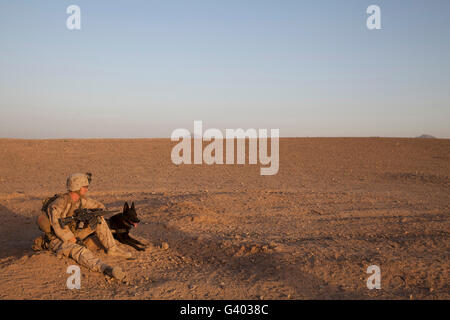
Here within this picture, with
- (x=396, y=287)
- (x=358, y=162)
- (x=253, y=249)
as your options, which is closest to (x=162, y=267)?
(x=253, y=249)

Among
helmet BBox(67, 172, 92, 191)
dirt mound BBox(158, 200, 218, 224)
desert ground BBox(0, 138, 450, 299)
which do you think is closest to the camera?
desert ground BBox(0, 138, 450, 299)

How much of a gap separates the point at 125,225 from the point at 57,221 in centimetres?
116

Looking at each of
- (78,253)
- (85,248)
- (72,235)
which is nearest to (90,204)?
(72,235)

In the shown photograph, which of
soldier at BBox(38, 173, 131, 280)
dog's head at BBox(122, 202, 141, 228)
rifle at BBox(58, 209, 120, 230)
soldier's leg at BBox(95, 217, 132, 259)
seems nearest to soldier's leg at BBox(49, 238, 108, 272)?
soldier at BBox(38, 173, 131, 280)

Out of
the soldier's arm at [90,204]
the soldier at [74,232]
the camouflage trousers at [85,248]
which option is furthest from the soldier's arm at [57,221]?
the soldier's arm at [90,204]

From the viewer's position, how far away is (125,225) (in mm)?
6344

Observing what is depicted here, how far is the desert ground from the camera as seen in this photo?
16.1 feet

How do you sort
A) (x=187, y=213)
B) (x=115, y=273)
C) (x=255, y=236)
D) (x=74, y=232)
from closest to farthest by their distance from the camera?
(x=115, y=273) < (x=74, y=232) < (x=255, y=236) < (x=187, y=213)

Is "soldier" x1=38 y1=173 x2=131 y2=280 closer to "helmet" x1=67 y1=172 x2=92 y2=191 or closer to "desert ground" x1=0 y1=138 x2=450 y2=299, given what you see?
"helmet" x1=67 y1=172 x2=92 y2=191

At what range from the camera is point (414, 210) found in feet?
32.9

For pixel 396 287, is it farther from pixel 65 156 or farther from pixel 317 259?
pixel 65 156

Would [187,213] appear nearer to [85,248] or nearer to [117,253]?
[117,253]

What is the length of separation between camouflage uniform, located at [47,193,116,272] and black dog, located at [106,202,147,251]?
0.30m

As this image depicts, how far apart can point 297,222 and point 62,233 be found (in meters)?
5.28
